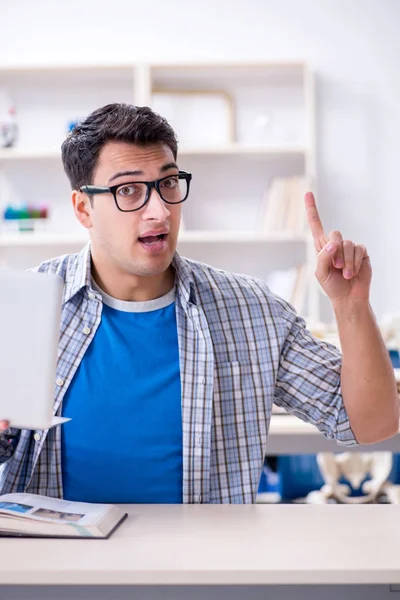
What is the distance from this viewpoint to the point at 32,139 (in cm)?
420

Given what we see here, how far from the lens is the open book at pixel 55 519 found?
1.13 metres

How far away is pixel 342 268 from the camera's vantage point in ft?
4.63

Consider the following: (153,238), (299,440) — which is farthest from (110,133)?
(299,440)

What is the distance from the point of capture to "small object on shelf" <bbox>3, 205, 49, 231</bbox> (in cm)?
403

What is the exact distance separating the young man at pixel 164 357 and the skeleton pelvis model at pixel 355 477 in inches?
64.8

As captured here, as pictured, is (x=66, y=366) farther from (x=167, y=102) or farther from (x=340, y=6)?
(x=340, y=6)

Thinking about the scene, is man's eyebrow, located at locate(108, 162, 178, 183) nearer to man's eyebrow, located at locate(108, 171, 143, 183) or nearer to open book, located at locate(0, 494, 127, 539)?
man's eyebrow, located at locate(108, 171, 143, 183)

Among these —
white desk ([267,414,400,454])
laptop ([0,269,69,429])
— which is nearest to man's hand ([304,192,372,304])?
laptop ([0,269,69,429])

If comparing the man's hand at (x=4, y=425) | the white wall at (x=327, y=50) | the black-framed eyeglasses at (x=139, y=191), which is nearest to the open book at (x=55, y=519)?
the man's hand at (x=4, y=425)

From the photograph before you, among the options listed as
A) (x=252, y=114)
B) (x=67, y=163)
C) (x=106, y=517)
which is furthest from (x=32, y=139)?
(x=106, y=517)

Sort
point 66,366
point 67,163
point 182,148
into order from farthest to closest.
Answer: point 182,148 → point 67,163 → point 66,366

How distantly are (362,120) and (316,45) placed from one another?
46 centimetres

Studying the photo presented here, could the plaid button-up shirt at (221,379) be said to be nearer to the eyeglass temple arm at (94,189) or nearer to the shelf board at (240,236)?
the eyeglass temple arm at (94,189)

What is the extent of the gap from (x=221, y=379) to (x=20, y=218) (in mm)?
2768
